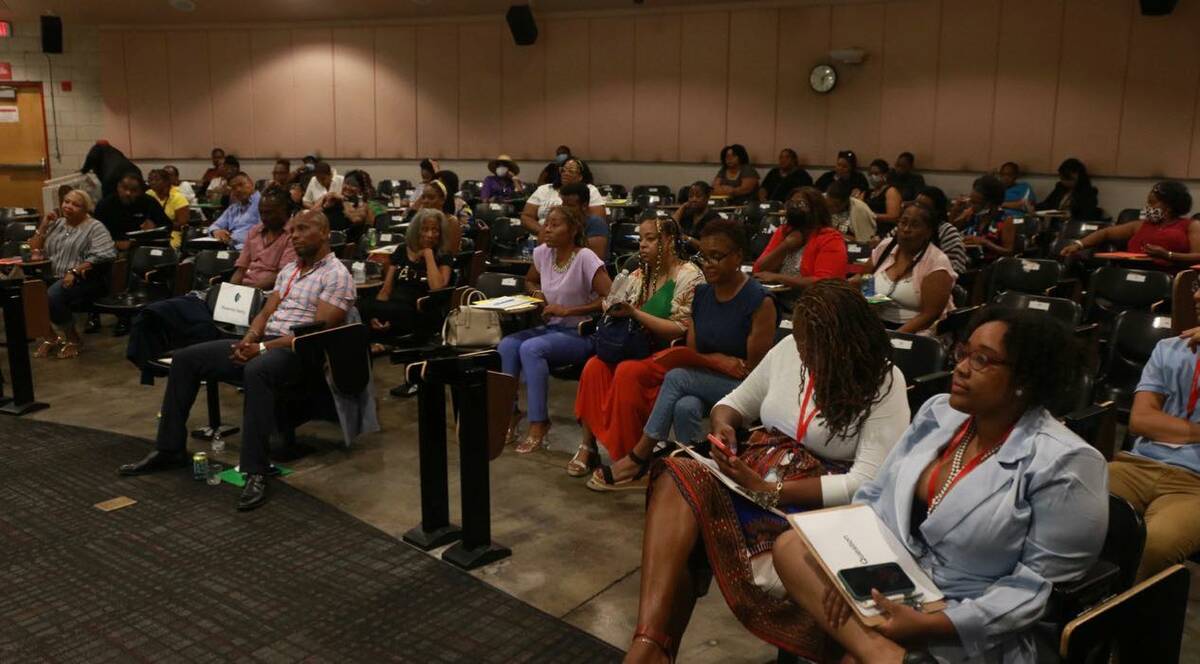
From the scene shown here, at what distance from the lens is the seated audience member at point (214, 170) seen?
46.8 feet

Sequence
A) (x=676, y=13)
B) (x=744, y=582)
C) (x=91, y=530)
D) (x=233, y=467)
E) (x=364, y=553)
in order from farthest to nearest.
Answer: (x=676, y=13), (x=233, y=467), (x=91, y=530), (x=364, y=553), (x=744, y=582)

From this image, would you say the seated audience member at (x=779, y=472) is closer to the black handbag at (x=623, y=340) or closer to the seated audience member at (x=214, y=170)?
the black handbag at (x=623, y=340)

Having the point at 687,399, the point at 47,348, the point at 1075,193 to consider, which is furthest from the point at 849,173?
the point at 47,348

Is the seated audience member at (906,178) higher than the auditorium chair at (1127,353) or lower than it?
higher

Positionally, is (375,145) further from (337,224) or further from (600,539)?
(600,539)

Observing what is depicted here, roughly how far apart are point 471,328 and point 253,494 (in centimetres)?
133

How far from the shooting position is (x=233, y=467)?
15.9 ft

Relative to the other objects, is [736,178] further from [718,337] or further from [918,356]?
[918,356]

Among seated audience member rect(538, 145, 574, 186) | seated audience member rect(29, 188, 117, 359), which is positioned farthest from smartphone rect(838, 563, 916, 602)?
seated audience member rect(538, 145, 574, 186)

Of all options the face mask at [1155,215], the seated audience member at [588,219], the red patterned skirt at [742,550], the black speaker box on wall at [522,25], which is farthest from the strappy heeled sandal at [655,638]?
the black speaker box on wall at [522,25]

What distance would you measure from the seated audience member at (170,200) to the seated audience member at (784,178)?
20.5ft

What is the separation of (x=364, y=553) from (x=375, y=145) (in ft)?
40.9

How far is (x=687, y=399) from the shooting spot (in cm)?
406

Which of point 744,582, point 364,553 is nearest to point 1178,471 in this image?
point 744,582
